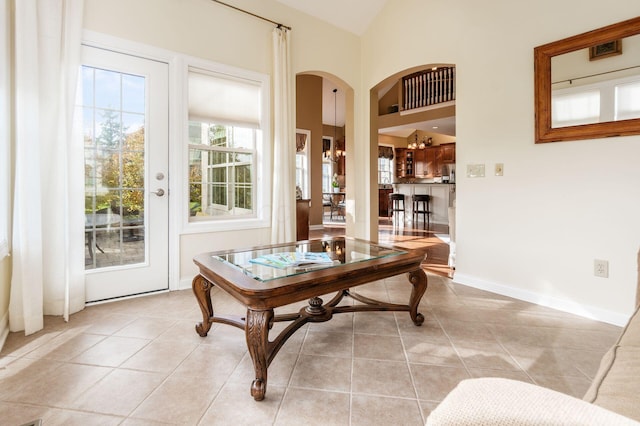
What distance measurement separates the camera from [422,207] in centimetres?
890

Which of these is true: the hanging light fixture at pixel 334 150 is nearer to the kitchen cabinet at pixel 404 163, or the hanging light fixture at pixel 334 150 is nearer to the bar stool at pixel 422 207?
the kitchen cabinet at pixel 404 163

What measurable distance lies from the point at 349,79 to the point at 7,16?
3368 millimetres

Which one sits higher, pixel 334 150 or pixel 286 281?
pixel 334 150

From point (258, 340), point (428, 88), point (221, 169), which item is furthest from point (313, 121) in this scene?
point (258, 340)

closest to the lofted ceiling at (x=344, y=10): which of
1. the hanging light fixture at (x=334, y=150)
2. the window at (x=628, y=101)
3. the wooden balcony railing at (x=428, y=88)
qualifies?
the window at (x=628, y=101)

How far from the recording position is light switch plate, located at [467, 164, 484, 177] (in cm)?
319

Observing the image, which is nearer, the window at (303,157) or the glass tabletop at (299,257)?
the glass tabletop at (299,257)

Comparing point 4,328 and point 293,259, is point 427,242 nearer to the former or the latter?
point 293,259

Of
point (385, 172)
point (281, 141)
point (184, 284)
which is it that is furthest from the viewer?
point (385, 172)

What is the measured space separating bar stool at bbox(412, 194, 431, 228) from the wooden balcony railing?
221 cm

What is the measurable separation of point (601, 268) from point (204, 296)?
9.49ft

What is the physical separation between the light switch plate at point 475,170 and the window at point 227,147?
2114mm

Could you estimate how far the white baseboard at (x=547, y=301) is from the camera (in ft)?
7.95

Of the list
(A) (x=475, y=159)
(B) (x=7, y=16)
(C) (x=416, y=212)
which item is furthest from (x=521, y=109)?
(C) (x=416, y=212)
